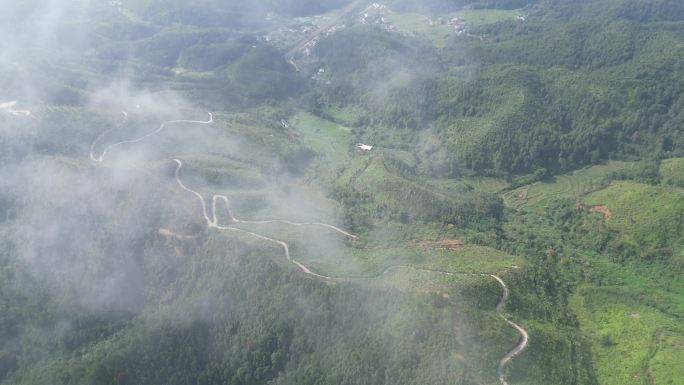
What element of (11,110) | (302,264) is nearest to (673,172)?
(302,264)

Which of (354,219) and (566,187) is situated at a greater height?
(566,187)

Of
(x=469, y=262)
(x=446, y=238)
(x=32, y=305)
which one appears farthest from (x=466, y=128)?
(x=32, y=305)

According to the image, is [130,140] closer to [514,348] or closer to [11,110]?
[11,110]

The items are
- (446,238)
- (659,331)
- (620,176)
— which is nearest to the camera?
(659,331)

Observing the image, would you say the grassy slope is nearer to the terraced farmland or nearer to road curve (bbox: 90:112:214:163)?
the terraced farmland

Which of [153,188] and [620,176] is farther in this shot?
[620,176]

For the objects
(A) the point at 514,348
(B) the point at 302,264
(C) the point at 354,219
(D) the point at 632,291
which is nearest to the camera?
(A) the point at 514,348

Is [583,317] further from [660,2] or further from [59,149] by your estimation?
[660,2]

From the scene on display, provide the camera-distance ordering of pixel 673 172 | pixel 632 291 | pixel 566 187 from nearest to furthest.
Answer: pixel 632 291
pixel 673 172
pixel 566 187
